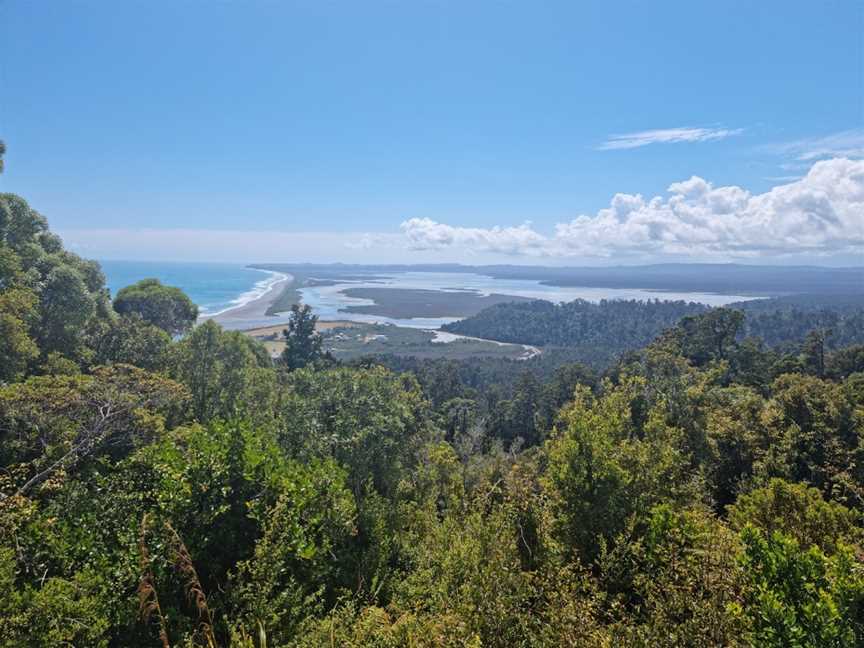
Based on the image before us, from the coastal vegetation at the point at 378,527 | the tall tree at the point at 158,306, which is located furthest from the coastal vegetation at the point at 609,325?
the coastal vegetation at the point at 378,527

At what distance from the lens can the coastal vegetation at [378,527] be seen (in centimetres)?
681

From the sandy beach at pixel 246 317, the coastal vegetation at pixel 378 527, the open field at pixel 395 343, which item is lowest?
the open field at pixel 395 343

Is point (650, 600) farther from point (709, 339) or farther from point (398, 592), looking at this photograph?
point (709, 339)

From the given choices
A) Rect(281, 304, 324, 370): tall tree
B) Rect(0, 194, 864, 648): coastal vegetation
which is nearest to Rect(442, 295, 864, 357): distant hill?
Rect(281, 304, 324, 370): tall tree

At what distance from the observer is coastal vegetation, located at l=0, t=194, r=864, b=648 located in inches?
268

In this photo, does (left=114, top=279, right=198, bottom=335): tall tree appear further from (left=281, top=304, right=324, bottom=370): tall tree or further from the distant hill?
the distant hill

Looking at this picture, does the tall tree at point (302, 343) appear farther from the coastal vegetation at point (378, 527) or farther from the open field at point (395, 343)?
the open field at point (395, 343)

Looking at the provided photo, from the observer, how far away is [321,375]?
20.8m

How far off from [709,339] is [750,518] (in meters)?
52.2

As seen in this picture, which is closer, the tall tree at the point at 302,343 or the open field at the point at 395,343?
the tall tree at the point at 302,343

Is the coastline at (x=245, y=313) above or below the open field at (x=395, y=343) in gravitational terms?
above

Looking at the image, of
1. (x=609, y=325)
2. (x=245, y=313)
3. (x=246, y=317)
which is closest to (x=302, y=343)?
(x=246, y=317)

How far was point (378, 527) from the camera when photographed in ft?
43.7

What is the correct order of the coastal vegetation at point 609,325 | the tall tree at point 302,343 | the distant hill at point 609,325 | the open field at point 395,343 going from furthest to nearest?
1. the distant hill at point 609,325
2. the coastal vegetation at point 609,325
3. the open field at point 395,343
4. the tall tree at point 302,343
